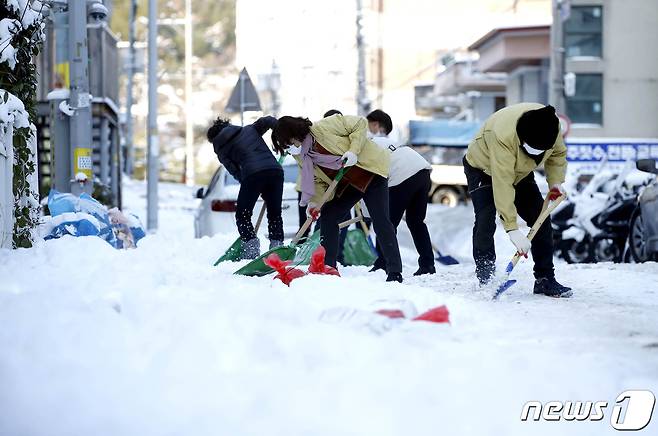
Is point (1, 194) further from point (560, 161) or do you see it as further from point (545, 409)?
point (545, 409)

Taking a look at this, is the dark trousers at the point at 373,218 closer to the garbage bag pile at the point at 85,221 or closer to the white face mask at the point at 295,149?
the white face mask at the point at 295,149

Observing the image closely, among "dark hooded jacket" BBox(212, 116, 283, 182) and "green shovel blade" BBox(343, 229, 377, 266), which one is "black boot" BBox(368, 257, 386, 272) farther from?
"dark hooded jacket" BBox(212, 116, 283, 182)

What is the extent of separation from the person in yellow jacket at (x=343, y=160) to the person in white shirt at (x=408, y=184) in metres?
1.21

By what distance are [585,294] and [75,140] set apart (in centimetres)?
699

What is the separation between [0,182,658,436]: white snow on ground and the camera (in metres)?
4.17

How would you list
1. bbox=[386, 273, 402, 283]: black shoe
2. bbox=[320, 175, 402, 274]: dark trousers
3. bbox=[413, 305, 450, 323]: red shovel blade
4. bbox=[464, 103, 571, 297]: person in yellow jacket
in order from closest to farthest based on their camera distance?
bbox=[413, 305, 450, 323]: red shovel blade
bbox=[464, 103, 571, 297]: person in yellow jacket
bbox=[386, 273, 402, 283]: black shoe
bbox=[320, 175, 402, 274]: dark trousers

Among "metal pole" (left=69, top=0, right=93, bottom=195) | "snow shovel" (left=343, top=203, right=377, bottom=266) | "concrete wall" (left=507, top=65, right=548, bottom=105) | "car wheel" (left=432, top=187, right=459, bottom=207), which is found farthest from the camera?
"concrete wall" (left=507, top=65, right=548, bottom=105)

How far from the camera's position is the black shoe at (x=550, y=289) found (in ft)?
26.0

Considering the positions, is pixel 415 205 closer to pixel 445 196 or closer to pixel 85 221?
pixel 85 221

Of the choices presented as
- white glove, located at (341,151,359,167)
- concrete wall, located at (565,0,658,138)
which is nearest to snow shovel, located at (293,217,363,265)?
white glove, located at (341,151,359,167)

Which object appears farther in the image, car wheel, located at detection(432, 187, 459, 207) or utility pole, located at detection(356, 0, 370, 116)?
car wheel, located at detection(432, 187, 459, 207)

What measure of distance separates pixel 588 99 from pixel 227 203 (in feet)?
74.5

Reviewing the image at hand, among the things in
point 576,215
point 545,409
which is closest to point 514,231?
point 545,409

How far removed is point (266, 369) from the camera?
4.60 m
